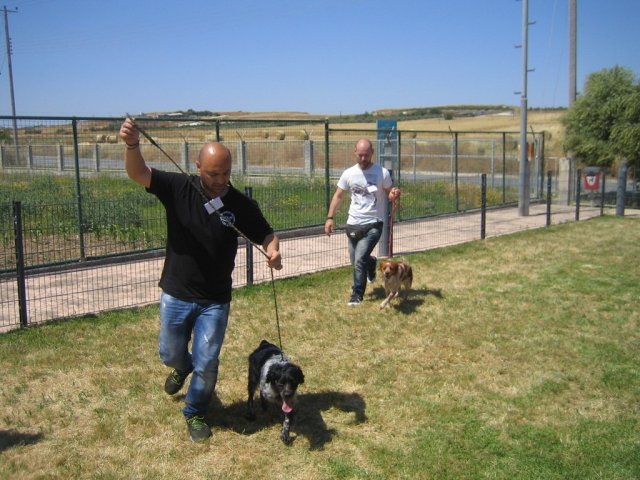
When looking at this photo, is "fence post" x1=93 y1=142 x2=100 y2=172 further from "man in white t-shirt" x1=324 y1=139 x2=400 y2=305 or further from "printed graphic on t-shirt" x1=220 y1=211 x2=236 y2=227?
"printed graphic on t-shirt" x1=220 y1=211 x2=236 y2=227

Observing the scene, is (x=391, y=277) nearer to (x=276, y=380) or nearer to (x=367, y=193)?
(x=367, y=193)

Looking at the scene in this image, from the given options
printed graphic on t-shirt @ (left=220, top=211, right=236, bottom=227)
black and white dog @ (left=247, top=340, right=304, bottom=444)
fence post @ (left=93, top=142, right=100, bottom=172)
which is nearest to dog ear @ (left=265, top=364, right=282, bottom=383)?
black and white dog @ (left=247, top=340, right=304, bottom=444)

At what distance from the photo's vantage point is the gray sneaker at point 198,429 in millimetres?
4176

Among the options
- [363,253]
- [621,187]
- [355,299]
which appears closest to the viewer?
[363,253]

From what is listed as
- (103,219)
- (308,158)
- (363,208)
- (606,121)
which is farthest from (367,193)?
(606,121)

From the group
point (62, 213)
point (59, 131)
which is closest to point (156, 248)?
point (62, 213)

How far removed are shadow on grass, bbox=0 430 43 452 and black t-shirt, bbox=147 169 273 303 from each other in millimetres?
1375

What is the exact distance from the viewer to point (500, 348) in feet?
19.8

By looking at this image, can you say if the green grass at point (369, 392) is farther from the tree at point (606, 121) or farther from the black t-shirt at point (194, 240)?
the tree at point (606, 121)

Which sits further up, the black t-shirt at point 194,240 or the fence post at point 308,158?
the fence post at point 308,158

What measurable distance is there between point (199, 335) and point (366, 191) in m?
3.74

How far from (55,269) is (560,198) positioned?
53.4ft

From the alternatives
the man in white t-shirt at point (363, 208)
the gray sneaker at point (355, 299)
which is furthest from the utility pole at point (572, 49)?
the gray sneaker at point (355, 299)

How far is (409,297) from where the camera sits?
788 centimetres
